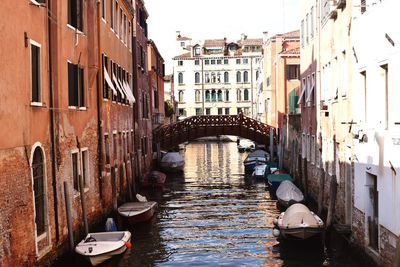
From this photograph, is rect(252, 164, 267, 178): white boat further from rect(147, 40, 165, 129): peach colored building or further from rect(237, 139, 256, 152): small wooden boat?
rect(237, 139, 256, 152): small wooden boat

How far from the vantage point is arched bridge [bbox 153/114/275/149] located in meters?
36.9

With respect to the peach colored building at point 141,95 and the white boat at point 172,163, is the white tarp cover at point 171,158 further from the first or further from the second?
the peach colored building at point 141,95

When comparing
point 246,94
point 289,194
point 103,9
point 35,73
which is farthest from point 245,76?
point 35,73

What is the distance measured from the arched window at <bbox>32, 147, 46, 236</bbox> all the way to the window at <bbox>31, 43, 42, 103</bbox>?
3.17ft

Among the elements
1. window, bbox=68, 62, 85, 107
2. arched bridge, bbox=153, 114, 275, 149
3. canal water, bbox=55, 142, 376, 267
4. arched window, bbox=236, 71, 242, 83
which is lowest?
canal water, bbox=55, 142, 376, 267

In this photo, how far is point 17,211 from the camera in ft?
31.8

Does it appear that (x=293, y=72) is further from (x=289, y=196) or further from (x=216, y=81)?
(x=216, y=81)

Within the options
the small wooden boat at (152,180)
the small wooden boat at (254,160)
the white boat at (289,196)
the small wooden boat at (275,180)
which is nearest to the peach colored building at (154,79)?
the small wooden boat at (254,160)

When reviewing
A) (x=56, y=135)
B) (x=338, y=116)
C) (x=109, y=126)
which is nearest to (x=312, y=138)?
(x=338, y=116)

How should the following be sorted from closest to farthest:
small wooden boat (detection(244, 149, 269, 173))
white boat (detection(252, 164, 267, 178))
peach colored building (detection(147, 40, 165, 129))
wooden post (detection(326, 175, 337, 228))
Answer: wooden post (detection(326, 175, 337, 228))
white boat (detection(252, 164, 267, 178))
small wooden boat (detection(244, 149, 269, 173))
peach colored building (detection(147, 40, 165, 129))

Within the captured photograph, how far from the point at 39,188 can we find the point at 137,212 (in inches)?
249

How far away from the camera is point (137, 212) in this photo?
17281 mm

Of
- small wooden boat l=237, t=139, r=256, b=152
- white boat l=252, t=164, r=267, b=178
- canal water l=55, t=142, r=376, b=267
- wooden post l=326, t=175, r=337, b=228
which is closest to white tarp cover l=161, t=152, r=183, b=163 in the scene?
white boat l=252, t=164, r=267, b=178

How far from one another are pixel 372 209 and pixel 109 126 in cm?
969
